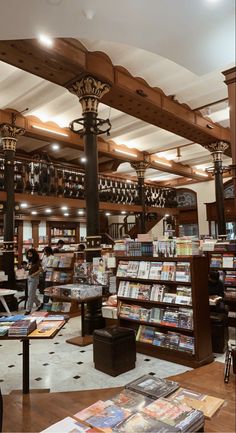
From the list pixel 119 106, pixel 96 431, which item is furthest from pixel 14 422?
pixel 119 106

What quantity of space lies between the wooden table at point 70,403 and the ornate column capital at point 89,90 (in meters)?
4.25

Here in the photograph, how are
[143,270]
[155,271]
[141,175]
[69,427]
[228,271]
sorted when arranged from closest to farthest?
[69,427]
[155,271]
[143,270]
[228,271]
[141,175]

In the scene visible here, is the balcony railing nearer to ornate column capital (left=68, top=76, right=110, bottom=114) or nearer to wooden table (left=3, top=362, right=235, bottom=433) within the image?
ornate column capital (left=68, top=76, right=110, bottom=114)

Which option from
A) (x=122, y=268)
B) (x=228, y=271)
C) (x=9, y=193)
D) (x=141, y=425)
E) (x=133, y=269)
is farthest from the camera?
(x=9, y=193)

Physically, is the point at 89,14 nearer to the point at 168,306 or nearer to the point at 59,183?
the point at 168,306

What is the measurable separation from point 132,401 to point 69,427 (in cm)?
36

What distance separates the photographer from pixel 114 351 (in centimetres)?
356

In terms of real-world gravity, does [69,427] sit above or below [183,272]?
below

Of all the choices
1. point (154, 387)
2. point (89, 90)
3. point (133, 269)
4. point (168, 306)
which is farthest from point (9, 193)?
point (154, 387)

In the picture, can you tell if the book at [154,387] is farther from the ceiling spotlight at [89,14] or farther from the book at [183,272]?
the ceiling spotlight at [89,14]

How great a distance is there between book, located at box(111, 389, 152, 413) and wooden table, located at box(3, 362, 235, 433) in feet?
0.92

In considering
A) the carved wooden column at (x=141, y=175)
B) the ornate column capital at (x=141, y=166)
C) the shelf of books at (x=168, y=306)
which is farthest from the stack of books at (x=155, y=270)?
the ornate column capital at (x=141, y=166)

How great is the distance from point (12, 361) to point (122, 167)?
9783 mm

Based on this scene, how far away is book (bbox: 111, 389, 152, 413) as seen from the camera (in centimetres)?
166
